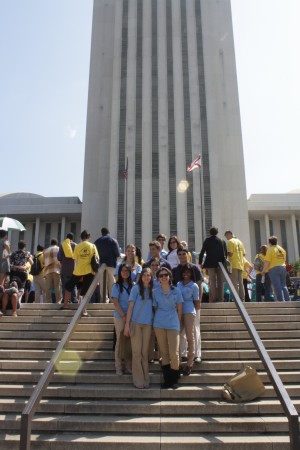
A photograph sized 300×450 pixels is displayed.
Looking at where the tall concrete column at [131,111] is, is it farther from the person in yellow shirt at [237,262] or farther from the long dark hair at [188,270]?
the long dark hair at [188,270]

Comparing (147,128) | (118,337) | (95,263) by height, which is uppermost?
(147,128)

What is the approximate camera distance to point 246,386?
16.5 ft

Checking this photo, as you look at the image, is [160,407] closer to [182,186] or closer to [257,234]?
[182,186]

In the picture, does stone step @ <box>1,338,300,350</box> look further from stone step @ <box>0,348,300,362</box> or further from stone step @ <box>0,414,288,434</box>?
stone step @ <box>0,414,288,434</box>

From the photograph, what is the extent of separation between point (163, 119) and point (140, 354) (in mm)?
30736

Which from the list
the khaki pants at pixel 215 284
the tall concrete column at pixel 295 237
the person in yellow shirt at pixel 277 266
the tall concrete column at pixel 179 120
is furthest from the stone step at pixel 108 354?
the tall concrete column at pixel 295 237

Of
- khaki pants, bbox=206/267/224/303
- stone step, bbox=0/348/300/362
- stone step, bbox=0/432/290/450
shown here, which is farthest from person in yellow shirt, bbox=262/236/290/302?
stone step, bbox=0/432/290/450

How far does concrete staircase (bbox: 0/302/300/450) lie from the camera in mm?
4384

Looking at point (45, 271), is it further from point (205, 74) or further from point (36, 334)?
point (205, 74)

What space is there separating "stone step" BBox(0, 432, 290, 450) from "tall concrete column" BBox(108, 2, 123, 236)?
27.4 metres

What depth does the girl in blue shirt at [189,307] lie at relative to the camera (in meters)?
5.55

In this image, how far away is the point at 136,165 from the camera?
3319 centimetres

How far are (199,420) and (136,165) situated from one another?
29.6m

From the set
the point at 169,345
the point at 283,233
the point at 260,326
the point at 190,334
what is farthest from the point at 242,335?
the point at 283,233
